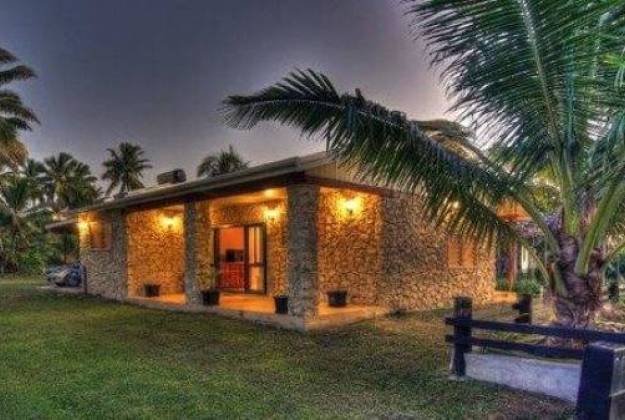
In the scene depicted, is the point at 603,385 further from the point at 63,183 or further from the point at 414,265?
the point at 63,183

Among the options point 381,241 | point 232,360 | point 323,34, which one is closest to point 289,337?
point 232,360

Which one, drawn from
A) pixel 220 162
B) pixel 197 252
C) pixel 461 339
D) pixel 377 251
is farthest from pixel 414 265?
pixel 220 162

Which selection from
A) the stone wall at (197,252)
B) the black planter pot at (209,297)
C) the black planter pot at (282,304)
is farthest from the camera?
the stone wall at (197,252)

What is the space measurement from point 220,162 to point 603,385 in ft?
129

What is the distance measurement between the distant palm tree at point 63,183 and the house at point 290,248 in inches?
1310

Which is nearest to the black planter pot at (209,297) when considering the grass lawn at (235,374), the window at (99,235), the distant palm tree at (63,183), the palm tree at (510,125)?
the grass lawn at (235,374)

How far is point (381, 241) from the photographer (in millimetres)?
11391

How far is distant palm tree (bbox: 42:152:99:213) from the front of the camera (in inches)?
1804

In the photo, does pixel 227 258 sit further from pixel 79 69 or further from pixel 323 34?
pixel 79 69

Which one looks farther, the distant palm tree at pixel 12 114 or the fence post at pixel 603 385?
the distant palm tree at pixel 12 114

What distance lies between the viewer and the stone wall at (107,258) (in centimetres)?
1507

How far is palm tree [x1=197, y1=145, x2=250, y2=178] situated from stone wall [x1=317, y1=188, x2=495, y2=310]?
2978 centimetres

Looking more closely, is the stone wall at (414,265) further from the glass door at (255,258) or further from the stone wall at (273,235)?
the glass door at (255,258)

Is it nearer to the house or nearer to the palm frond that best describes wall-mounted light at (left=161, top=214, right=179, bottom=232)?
the house
